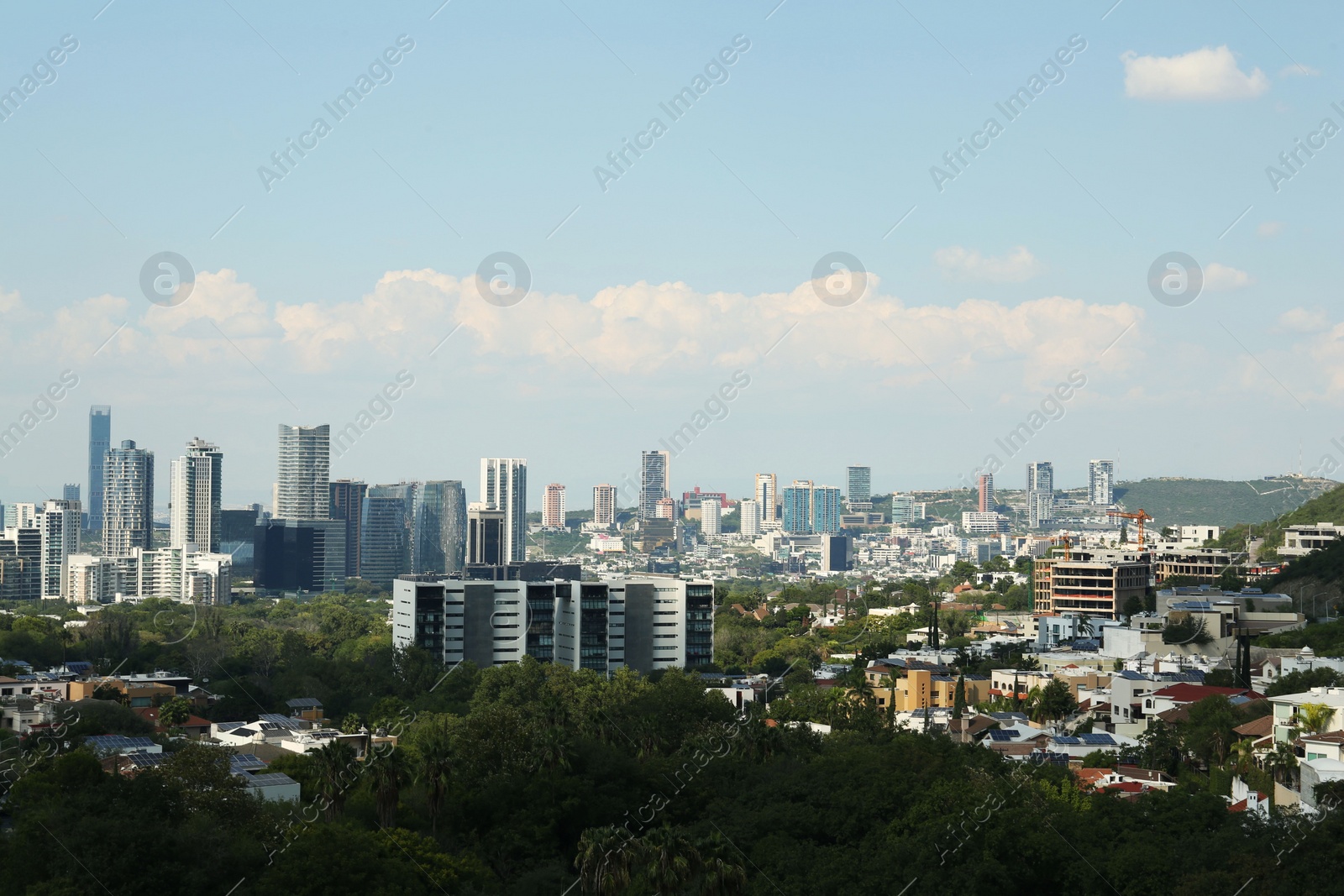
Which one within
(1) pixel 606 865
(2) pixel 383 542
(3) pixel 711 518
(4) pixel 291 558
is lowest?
(1) pixel 606 865

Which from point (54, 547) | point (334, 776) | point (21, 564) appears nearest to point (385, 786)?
point (334, 776)

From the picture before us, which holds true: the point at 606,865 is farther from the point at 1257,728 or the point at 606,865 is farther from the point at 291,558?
the point at 291,558

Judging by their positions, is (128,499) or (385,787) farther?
(128,499)

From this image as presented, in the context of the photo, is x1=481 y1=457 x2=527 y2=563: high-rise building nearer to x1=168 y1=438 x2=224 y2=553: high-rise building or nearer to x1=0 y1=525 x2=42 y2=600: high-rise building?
x1=168 y1=438 x2=224 y2=553: high-rise building

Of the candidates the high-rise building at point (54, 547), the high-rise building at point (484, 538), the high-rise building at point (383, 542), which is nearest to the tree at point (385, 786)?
the high-rise building at point (54, 547)

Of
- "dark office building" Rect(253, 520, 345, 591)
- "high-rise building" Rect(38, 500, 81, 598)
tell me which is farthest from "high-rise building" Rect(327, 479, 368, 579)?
"high-rise building" Rect(38, 500, 81, 598)

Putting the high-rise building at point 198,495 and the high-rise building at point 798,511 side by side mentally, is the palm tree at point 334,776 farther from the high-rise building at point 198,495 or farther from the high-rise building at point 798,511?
the high-rise building at point 798,511
